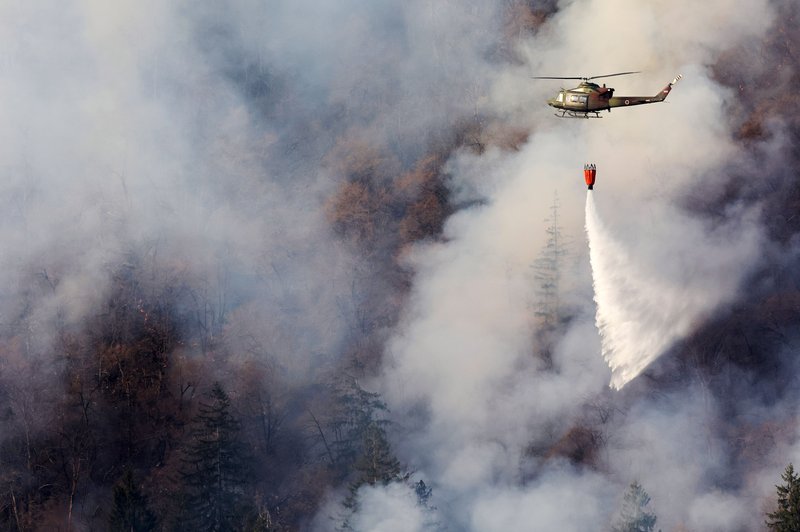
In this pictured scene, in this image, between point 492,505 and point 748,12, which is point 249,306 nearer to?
point 492,505

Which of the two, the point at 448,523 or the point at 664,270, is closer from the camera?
the point at 448,523

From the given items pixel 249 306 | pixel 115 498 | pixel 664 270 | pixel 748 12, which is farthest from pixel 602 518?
pixel 748 12

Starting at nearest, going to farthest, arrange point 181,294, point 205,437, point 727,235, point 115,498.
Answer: point 115,498, point 205,437, point 727,235, point 181,294

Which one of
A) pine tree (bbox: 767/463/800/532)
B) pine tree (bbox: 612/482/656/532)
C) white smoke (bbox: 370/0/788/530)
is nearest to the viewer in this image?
pine tree (bbox: 767/463/800/532)

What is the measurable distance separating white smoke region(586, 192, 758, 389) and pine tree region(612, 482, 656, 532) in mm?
13053

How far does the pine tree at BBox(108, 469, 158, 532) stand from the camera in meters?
67.3

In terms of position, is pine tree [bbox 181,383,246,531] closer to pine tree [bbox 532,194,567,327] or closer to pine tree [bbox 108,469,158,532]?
pine tree [bbox 108,469,158,532]

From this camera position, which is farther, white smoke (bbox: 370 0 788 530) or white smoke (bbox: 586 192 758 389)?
white smoke (bbox: 586 192 758 389)

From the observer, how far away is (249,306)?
86125 millimetres

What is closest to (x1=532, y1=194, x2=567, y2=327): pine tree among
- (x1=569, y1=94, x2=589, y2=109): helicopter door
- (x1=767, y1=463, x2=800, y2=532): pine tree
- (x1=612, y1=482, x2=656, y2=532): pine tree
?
(x1=569, y1=94, x2=589, y2=109): helicopter door

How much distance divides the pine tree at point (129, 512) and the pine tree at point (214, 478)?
2217 mm

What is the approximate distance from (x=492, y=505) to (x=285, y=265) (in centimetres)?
2310

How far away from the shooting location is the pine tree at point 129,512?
67312 mm

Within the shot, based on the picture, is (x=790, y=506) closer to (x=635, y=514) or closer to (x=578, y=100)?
(x=635, y=514)
